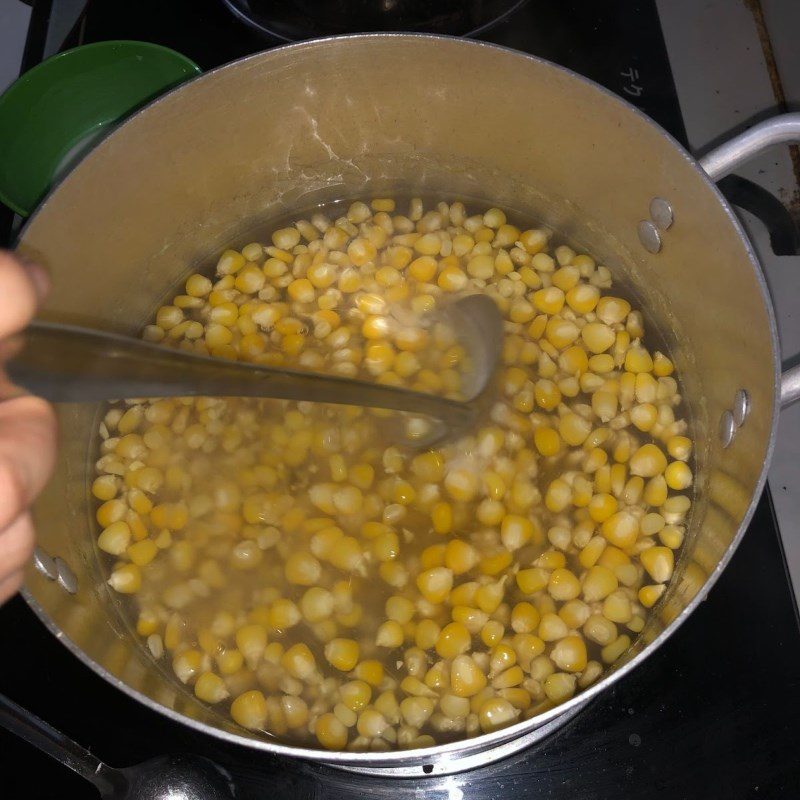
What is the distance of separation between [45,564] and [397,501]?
1.65ft

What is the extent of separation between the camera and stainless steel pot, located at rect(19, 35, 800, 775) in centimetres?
101

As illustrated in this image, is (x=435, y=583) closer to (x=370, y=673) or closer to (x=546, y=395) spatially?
(x=370, y=673)

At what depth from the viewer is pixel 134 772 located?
1.03 metres

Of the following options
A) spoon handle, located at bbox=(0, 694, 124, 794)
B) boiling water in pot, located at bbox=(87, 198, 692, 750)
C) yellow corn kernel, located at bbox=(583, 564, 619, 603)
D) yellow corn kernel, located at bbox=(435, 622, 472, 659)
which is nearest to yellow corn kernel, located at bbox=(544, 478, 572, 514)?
boiling water in pot, located at bbox=(87, 198, 692, 750)

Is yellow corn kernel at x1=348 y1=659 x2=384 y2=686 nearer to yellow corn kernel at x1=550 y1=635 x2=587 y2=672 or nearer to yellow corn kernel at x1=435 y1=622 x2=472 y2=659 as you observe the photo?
yellow corn kernel at x1=435 y1=622 x2=472 y2=659

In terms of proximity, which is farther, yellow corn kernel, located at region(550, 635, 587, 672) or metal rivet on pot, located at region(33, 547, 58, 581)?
yellow corn kernel, located at region(550, 635, 587, 672)

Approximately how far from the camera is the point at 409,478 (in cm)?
124

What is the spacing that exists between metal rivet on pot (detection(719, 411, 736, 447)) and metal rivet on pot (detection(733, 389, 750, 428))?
0.05ft

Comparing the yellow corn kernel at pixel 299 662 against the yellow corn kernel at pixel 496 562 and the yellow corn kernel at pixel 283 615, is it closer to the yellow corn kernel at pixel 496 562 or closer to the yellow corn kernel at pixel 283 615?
the yellow corn kernel at pixel 283 615

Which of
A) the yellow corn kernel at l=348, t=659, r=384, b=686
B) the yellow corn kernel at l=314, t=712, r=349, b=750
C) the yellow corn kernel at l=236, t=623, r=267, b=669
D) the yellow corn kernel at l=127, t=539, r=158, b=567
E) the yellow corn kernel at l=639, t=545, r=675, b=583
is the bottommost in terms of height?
the yellow corn kernel at l=314, t=712, r=349, b=750

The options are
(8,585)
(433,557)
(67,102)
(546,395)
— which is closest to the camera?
(8,585)

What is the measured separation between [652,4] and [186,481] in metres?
1.19

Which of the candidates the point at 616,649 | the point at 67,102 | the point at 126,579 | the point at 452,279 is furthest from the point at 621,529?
the point at 67,102

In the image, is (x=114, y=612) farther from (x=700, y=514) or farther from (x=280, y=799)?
(x=700, y=514)
